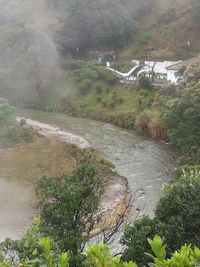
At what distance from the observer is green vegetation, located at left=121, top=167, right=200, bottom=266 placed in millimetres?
14219

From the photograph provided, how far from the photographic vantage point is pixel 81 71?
67125 millimetres

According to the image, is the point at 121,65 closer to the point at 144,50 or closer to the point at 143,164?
the point at 144,50

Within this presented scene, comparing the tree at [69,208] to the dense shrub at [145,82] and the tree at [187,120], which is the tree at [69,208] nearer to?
the tree at [187,120]

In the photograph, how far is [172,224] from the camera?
579 inches

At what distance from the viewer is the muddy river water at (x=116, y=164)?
28141 mm

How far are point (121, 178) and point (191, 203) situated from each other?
19861 mm

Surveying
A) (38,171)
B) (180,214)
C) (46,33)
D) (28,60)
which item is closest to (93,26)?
(46,33)

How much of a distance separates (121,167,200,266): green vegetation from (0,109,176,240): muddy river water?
25.5 ft

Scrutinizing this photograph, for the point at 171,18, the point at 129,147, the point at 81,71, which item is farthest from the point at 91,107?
the point at 171,18

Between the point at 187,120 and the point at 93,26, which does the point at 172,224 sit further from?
the point at 93,26

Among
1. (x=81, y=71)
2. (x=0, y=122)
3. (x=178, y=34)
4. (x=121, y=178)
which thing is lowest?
(x=121, y=178)

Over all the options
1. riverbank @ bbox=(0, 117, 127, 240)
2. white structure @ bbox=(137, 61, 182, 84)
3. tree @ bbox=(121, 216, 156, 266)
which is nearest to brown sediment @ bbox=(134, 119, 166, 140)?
riverbank @ bbox=(0, 117, 127, 240)

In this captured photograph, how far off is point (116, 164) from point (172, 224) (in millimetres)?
24186

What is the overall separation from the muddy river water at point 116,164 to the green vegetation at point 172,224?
7773mm
